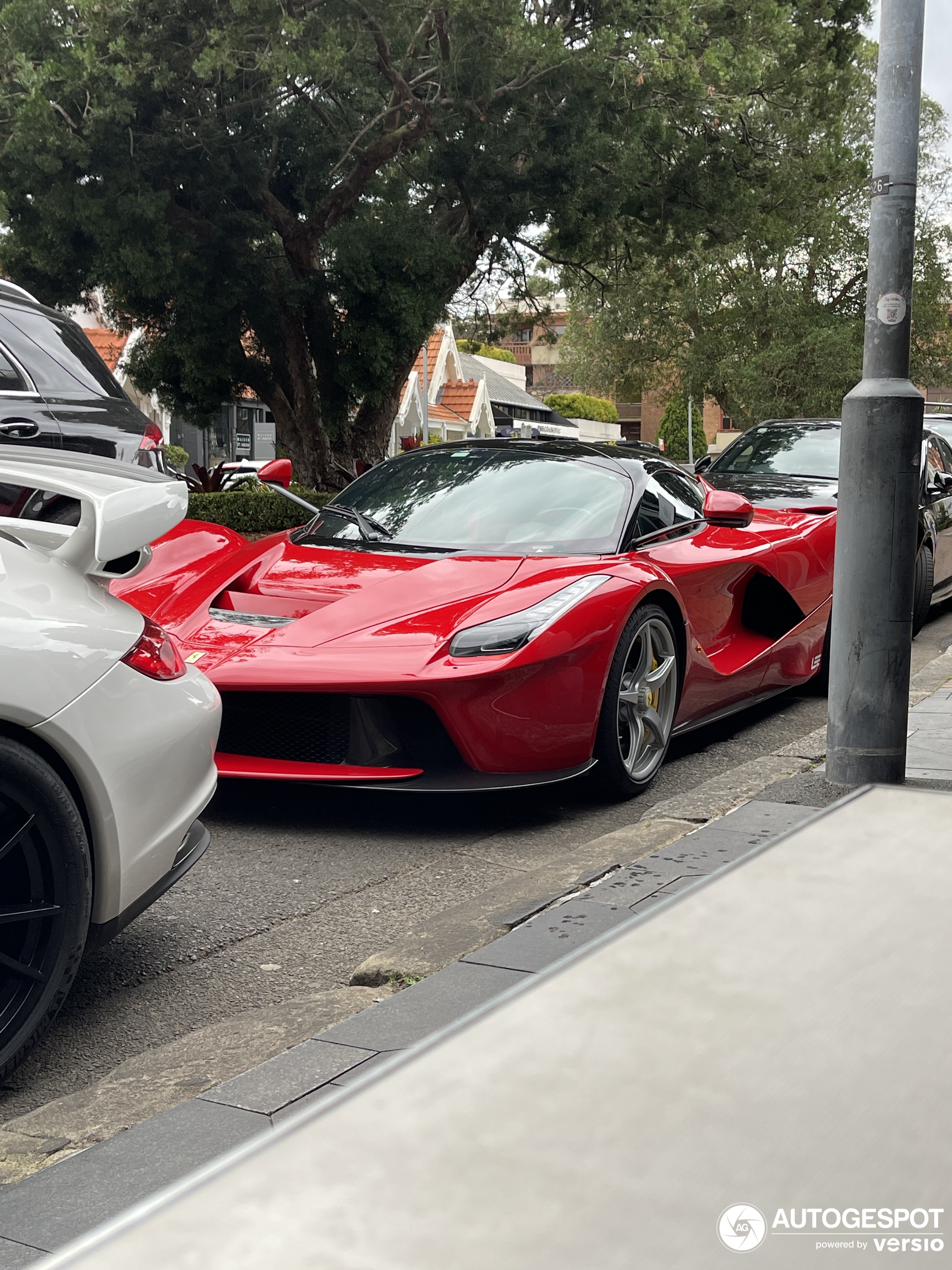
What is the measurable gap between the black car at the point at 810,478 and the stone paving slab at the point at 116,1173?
22.4 ft

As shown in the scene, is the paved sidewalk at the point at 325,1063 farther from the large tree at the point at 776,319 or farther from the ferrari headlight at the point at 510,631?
the large tree at the point at 776,319

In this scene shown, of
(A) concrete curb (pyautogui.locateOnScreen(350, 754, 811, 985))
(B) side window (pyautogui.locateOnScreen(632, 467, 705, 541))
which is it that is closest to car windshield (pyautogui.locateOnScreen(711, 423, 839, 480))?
(B) side window (pyautogui.locateOnScreen(632, 467, 705, 541))

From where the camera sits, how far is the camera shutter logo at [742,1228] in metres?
0.71

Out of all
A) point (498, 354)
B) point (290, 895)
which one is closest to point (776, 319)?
point (290, 895)

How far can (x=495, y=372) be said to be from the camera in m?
66.0

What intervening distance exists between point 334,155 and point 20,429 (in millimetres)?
10994

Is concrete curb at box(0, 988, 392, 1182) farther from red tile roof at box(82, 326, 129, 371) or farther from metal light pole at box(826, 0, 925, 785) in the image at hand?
red tile roof at box(82, 326, 129, 371)

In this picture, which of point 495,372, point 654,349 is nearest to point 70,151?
point 654,349

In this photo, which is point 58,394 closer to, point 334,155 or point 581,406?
point 334,155

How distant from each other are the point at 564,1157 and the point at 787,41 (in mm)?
16524

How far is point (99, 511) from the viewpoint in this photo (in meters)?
2.77

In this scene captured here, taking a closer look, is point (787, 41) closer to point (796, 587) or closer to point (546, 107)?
point (546, 107)

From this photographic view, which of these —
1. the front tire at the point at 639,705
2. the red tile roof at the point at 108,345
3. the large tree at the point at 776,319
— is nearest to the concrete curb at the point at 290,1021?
the front tire at the point at 639,705

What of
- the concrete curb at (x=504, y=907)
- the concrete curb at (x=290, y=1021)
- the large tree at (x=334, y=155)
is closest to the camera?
the concrete curb at (x=290, y=1021)
